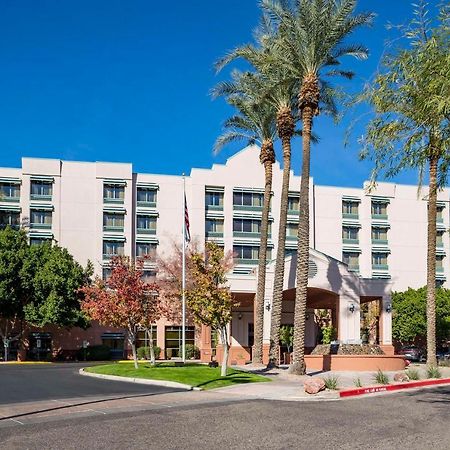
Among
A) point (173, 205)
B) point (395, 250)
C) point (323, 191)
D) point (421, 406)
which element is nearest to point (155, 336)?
point (173, 205)

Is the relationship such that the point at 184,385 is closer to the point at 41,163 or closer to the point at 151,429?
the point at 151,429

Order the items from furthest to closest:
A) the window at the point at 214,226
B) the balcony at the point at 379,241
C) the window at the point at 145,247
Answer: the balcony at the point at 379,241 < the window at the point at 214,226 < the window at the point at 145,247

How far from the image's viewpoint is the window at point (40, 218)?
2537 inches

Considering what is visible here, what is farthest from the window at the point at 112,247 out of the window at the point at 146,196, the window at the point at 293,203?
the window at the point at 293,203

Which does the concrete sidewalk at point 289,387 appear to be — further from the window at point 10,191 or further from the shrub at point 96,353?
the window at point 10,191

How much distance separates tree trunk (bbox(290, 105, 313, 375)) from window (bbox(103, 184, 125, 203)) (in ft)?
125

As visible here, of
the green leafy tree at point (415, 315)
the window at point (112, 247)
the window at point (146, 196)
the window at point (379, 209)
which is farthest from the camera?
the window at point (379, 209)

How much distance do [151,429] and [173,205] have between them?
54.6 meters

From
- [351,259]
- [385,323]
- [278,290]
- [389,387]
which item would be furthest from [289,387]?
[351,259]

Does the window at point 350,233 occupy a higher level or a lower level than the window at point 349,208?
lower

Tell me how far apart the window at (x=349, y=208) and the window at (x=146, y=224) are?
20.9m

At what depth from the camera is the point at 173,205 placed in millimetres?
68250

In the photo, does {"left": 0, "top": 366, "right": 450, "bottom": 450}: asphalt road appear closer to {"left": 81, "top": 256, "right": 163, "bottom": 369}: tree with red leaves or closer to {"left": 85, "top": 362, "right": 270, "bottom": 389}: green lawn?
{"left": 85, "top": 362, "right": 270, "bottom": 389}: green lawn

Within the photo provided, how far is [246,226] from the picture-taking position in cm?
6925
